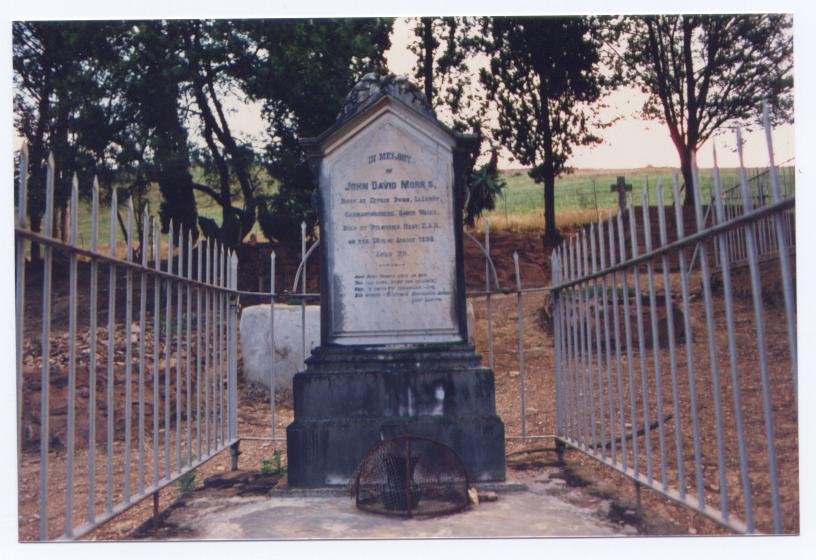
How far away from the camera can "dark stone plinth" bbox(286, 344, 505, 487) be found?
464cm

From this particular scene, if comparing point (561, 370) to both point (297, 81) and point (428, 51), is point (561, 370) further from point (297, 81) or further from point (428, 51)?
point (297, 81)

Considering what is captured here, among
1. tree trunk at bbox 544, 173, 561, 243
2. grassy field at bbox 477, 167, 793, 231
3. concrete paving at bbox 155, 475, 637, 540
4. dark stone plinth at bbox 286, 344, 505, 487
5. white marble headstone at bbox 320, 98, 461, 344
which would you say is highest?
grassy field at bbox 477, 167, 793, 231

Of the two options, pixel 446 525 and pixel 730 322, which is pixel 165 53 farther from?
pixel 730 322

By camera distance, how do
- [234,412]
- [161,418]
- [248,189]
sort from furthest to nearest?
[248,189] < [161,418] < [234,412]

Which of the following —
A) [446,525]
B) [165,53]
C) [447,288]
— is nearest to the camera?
[446,525]

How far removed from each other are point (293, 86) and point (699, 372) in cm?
767

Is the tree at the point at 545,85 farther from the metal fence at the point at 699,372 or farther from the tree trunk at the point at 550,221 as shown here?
the metal fence at the point at 699,372

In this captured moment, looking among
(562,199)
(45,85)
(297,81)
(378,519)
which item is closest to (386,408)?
(378,519)

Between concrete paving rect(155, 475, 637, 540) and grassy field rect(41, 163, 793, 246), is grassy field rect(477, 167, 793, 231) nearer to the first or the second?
grassy field rect(41, 163, 793, 246)

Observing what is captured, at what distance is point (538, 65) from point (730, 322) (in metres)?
8.01

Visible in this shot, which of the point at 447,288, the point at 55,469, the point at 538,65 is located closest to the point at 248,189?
the point at 538,65

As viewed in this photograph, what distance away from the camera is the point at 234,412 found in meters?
5.72

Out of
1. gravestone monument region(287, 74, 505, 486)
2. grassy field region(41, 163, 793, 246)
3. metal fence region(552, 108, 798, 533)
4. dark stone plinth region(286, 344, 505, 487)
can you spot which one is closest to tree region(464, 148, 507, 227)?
grassy field region(41, 163, 793, 246)

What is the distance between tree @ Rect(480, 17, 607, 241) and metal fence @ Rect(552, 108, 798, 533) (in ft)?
7.87
